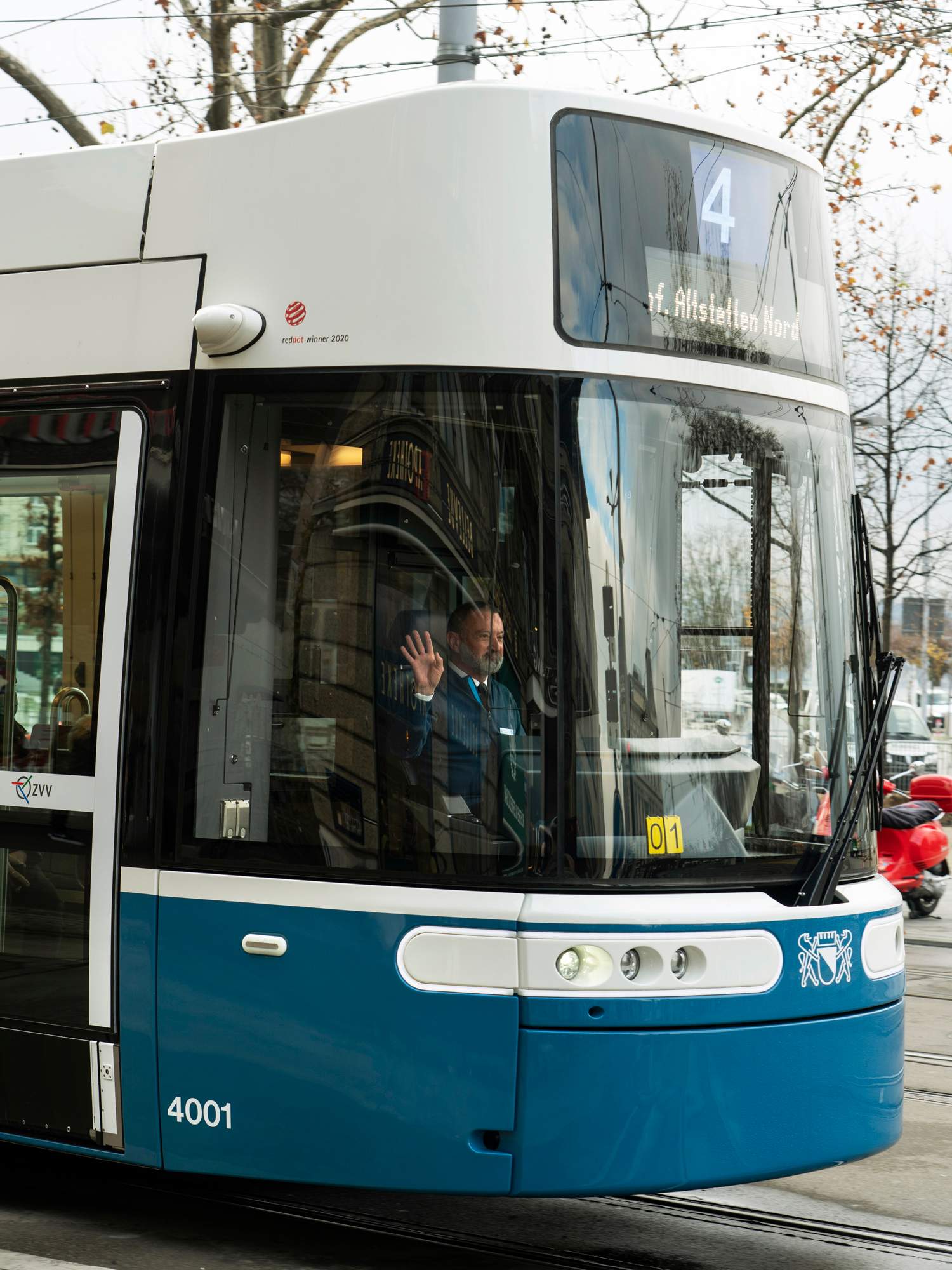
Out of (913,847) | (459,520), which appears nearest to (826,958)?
(459,520)

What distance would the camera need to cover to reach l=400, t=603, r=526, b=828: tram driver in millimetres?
4227

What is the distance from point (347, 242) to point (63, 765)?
1.80 metres

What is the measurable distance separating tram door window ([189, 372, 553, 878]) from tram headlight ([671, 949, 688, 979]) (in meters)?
0.45

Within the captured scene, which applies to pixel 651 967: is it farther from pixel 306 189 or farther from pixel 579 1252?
pixel 306 189

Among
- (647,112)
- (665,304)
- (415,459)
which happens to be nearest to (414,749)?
(415,459)

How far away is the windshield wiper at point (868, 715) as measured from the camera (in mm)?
4391

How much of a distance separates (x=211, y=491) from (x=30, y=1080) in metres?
1.89

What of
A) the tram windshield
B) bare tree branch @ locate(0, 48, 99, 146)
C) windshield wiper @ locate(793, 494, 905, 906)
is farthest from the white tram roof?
bare tree branch @ locate(0, 48, 99, 146)

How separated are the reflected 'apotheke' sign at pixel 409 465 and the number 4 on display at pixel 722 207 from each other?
111 centimetres

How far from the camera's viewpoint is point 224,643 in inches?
177

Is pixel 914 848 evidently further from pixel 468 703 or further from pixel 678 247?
pixel 468 703

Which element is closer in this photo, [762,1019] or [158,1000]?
[762,1019]

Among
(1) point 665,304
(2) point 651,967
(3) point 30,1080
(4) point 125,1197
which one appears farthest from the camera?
(4) point 125,1197

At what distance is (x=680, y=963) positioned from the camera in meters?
4.15
